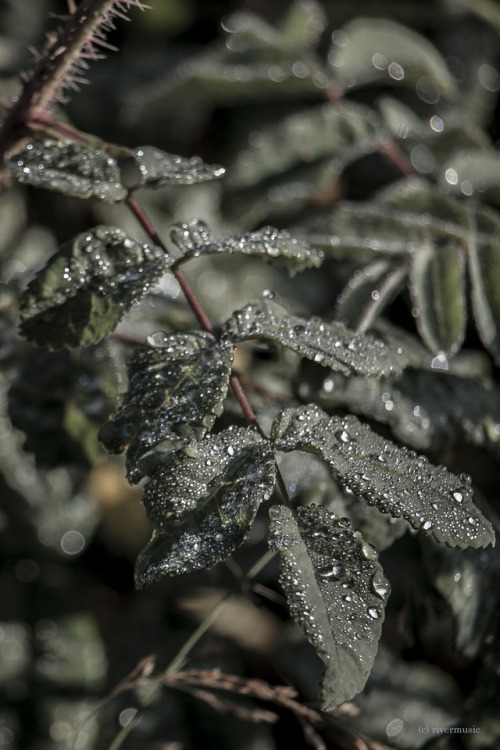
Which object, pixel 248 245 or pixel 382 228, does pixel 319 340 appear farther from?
pixel 382 228

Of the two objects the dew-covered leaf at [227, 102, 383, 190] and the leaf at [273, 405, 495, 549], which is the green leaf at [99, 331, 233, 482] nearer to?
the leaf at [273, 405, 495, 549]

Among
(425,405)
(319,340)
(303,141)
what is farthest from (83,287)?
(303,141)

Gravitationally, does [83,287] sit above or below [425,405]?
above

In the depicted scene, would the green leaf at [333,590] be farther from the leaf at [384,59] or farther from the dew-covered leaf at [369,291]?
the leaf at [384,59]

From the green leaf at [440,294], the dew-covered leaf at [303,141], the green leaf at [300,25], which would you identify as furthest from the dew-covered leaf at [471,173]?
the green leaf at [300,25]

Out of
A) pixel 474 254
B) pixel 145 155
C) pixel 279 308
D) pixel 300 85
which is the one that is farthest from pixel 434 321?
pixel 300 85

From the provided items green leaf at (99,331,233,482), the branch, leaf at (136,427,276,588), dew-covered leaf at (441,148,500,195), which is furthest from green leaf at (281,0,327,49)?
leaf at (136,427,276,588)
